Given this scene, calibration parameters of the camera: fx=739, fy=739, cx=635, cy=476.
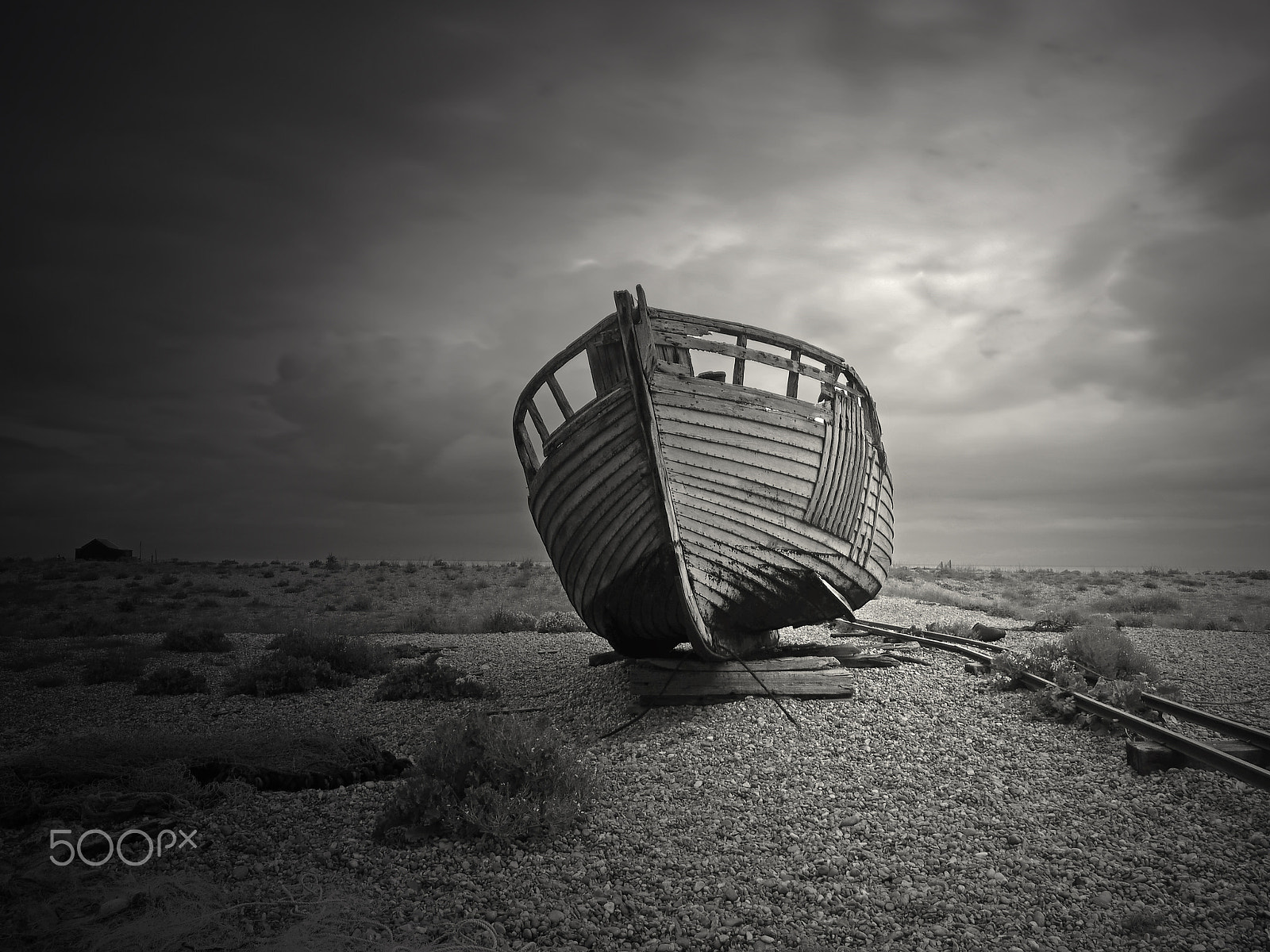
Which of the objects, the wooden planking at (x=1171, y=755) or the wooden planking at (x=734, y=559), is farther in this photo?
the wooden planking at (x=734, y=559)

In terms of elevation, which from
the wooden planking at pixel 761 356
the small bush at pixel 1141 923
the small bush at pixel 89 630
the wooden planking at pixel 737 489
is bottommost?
the small bush at pixel 1141 923

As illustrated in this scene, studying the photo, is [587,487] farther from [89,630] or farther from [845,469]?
[89,630]

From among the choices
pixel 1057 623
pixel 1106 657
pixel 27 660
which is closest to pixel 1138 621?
pixel 1057 623

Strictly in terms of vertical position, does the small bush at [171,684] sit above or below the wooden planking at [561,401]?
below

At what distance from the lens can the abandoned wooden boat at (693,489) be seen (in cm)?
797

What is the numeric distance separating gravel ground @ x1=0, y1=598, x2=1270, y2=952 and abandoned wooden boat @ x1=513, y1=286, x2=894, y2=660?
1420 millimetres

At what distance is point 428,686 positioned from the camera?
1023 cm

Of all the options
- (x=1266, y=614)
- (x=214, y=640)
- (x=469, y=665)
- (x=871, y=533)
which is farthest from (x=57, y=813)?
(x=1266, y=614)

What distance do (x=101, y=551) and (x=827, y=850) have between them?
58589 millimetres

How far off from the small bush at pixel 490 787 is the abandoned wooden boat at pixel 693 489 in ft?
8.36

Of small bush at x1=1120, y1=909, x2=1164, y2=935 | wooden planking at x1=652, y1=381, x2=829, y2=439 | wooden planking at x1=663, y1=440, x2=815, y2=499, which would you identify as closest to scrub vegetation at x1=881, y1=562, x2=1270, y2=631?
wooden planking at x1=663, y1=440, x2=815, y2=499

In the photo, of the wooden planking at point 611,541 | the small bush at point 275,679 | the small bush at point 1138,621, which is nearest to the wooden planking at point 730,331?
the wooden planking at point 611,541

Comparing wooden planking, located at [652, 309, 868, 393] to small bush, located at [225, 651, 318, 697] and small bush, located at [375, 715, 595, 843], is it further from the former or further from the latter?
small bush, located at [225, 651, 318, 697]

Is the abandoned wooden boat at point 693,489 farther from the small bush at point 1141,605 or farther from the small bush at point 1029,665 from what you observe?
the small bush at point 1141,605
